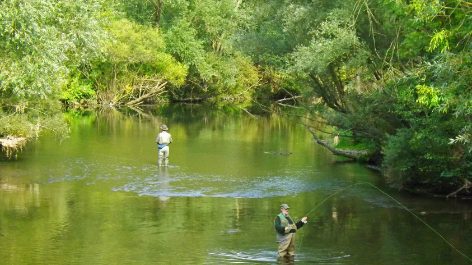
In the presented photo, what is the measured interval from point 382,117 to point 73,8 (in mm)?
12941

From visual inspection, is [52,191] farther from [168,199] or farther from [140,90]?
[140,90]

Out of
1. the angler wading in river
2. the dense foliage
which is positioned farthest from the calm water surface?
the dense foliage

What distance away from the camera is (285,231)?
41.4 ft

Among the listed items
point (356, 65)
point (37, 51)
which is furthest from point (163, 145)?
point (356, 65)

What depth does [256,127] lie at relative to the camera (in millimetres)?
44500

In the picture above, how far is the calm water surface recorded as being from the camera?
45.6ft

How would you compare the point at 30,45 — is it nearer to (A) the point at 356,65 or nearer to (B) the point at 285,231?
(B) the point at 285,231

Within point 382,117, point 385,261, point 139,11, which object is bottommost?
point 385,261

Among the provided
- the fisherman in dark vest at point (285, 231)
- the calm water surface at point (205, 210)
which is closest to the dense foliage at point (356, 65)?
the calm water surface at point (205, 210)

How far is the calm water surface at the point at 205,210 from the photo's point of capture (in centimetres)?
1391

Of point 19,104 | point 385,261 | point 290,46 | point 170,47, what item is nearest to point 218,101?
point 170,47

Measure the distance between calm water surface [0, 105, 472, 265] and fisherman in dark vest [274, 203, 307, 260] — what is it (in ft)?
0.98

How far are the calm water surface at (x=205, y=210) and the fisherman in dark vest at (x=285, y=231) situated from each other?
0.30 metres

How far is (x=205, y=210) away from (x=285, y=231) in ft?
18.8
